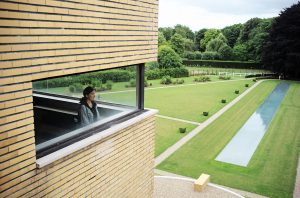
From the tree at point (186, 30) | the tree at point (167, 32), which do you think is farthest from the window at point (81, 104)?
the tree at point (186, 30)

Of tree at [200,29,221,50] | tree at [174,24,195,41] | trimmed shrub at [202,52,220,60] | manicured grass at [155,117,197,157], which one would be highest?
tree at [174,24,195,41]

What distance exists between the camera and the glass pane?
5822mm

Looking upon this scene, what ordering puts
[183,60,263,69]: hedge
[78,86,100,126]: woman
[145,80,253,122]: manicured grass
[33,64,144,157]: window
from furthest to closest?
[183,60,263,69]: hedge
[145,80,253,122]: manicured grass
[78,86,100,126]: woman
[33,64,144,157]: window

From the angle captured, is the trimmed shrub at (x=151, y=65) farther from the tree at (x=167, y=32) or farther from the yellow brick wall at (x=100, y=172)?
the tree at (x=167, y=32)

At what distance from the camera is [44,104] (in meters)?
6.96

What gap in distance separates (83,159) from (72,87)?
167 centimetres

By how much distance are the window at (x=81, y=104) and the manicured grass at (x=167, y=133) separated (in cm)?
966

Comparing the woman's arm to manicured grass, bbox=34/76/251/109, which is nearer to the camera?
the woman's arm

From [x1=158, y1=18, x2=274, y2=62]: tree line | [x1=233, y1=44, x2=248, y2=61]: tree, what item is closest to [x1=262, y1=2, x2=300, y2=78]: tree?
[x1=158, y1=18, x2=274, y2=62]: tree line

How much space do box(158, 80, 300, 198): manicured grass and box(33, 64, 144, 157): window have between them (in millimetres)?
8073

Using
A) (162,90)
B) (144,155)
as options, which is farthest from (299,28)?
(144,155)

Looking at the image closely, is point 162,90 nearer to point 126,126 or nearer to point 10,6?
point 126,126

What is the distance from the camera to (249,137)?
20.2 m

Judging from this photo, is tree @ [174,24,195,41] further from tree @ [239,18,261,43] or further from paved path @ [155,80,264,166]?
paved path @ [155,80,264,166]
